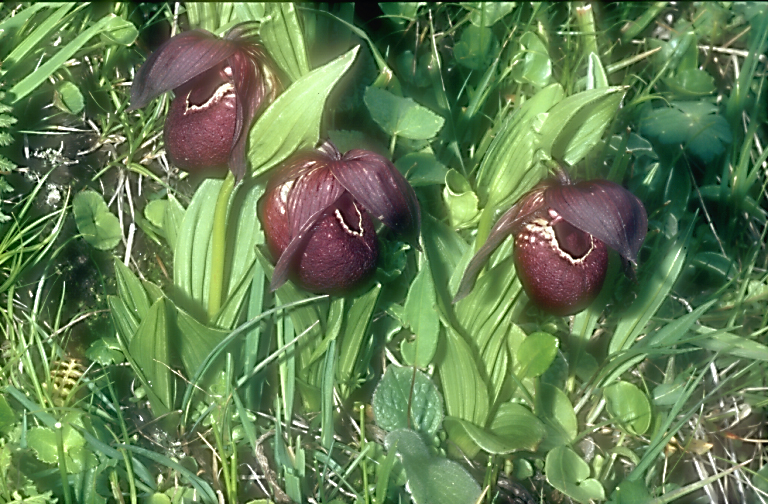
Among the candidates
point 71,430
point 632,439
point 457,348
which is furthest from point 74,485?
point 632,439

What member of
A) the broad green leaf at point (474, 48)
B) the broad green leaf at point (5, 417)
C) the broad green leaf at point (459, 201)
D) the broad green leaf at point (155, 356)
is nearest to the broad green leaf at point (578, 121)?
the broad green leaf at point (459, 201)

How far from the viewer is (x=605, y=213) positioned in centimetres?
132

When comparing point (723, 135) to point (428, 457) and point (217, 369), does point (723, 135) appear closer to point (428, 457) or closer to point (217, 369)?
point (428, 457)

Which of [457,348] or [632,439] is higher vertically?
[457,348]

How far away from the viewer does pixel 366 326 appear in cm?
153

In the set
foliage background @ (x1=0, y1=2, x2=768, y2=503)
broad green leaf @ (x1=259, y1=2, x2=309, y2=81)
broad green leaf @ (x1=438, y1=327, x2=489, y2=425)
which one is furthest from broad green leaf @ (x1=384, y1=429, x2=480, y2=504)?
broad green leaf @ (x1=259, y1=2, x2=309, y2=81)

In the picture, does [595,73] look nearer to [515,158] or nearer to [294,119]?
[515,158]

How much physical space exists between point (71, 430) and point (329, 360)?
507 millimetres

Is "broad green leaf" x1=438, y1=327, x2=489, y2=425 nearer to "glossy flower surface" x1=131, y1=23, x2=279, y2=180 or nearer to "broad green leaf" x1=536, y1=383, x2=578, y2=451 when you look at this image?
"broad green leaf" x1=536, y1=383, x2=578, y2=451

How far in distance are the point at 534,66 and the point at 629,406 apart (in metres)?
0.94

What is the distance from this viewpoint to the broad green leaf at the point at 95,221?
5.53 ft

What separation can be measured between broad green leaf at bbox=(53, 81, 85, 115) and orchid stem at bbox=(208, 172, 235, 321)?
0.57m

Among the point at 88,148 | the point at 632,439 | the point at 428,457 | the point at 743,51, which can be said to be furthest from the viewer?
the point at 743,51

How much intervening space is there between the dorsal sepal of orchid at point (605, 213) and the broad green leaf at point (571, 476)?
0.48 meters
